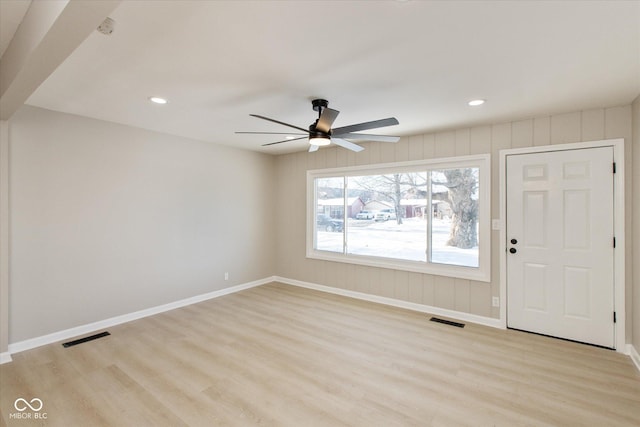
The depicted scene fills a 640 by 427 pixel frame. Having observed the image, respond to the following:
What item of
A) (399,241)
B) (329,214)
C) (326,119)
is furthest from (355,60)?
(329,214)

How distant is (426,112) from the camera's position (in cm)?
338

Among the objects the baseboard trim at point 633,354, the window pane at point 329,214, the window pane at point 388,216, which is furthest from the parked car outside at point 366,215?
the baseboard trim at point 633,354

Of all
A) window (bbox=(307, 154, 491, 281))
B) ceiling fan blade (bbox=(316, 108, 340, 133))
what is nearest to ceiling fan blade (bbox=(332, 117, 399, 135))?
ceiling fan blade (bbox=(316, 108, 340, 133))

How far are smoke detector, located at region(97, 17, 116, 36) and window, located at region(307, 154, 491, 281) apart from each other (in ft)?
12.2

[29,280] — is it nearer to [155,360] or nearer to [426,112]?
[155,360]

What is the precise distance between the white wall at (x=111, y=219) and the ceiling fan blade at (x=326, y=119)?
2836 millimetres

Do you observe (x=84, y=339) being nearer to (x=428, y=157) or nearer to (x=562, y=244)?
(x=428, y=157)

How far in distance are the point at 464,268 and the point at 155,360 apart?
3.87 metres

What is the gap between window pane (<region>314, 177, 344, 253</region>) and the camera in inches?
214

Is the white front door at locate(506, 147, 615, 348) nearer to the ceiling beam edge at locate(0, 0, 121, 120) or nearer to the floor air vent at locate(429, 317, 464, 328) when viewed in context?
the floor air vent at locate(429, 317, 464, 328)

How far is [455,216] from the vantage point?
13.6 ft

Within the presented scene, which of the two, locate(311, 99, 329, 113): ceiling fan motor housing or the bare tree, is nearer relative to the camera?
locate(311, 99, 329, 113): ceiling fan motor housing

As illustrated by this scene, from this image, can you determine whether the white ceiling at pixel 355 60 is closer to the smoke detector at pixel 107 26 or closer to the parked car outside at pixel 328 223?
the smoke detector at pixel 107 26

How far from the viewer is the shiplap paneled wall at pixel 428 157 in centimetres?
327
